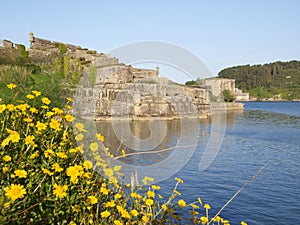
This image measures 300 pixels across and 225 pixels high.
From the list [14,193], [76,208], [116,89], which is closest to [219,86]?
[116,89]

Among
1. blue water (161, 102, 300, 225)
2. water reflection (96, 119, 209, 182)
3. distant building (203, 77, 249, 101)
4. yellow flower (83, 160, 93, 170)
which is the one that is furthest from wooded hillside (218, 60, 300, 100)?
yellow flower (83, 160, 93, 170)

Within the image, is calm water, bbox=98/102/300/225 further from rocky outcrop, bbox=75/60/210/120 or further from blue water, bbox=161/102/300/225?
rocky outcrop, bbox=75/60/210/120

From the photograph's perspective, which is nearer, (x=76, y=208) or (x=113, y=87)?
(x=76, y=208)

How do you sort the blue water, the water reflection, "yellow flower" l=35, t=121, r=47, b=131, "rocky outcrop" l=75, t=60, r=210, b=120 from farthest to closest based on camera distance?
"rocky outcrop" l=75, t=60, r=210, b=120
the water reflection
the blue water
"yellow flower" l=35, t=121, r=47, b=131

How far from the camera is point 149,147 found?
1942 cm

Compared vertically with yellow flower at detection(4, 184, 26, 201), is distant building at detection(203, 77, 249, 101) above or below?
above

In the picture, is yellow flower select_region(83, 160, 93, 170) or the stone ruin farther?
the stone ruin

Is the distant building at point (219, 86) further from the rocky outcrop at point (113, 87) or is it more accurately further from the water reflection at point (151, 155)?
the water reflection at point (151, 155)

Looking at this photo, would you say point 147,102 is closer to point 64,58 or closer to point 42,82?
point 64,58

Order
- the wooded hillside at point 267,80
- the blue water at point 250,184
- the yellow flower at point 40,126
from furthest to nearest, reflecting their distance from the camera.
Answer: the wooded hillside at point 267,80, the blue water at point 250,184, the yellow flower at point 40,126

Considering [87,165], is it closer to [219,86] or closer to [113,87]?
[113,87]

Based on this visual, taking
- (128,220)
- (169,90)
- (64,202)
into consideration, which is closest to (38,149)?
(64,202)

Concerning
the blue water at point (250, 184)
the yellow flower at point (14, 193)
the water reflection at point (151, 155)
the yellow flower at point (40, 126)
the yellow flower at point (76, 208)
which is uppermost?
the yellow flower at point (40, 126)

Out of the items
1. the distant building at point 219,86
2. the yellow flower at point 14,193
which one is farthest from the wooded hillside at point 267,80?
the yellow flower at point 14,193
